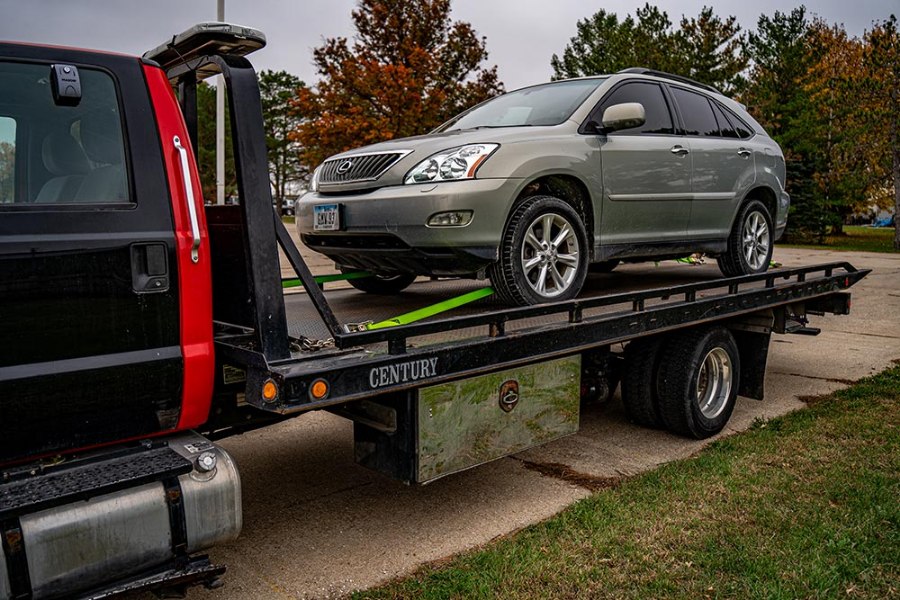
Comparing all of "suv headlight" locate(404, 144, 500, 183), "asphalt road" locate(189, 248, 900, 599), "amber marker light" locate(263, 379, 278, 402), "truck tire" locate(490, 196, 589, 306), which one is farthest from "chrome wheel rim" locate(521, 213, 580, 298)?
"amber marker light" locate(263, 379, 278, 402)

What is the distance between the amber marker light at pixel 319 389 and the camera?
116 inches

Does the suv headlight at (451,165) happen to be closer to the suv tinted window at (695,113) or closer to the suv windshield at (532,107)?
the suv windshield at (532,107)

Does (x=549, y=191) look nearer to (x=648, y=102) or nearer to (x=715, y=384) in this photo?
(x=648, y=102)

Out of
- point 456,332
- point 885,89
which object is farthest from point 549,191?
point 885,89

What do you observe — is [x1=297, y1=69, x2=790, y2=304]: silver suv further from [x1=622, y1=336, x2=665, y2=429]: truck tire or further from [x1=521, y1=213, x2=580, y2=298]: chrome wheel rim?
[x1=622, y1=336, x2=665, y2=429]: truck tire

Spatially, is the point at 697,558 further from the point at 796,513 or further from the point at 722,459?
the point at 722,459

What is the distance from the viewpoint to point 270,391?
2.90m

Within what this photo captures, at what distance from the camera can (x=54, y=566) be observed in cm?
245

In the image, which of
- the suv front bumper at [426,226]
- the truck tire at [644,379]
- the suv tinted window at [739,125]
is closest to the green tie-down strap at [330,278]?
the suv front bumper at [426,226]

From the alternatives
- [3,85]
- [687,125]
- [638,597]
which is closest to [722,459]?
[638,597]

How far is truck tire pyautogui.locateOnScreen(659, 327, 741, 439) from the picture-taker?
5129 millimetres

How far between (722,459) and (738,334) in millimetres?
1513

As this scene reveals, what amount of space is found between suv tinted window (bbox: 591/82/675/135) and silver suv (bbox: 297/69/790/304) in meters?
0.01

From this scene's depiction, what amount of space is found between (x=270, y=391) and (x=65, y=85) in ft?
4.17
